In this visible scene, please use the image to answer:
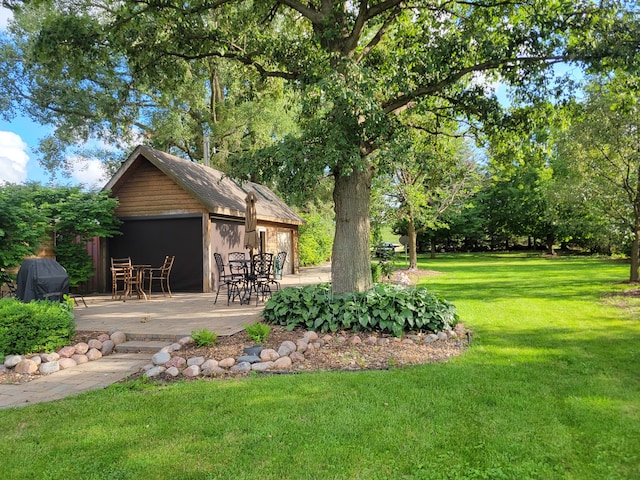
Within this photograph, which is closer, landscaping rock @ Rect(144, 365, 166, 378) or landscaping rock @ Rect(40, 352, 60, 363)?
landscaping rock @ Rect(144, 365, 166, 378)

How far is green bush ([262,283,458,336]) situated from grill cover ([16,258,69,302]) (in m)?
3.72

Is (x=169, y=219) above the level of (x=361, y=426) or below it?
above

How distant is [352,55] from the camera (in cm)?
738

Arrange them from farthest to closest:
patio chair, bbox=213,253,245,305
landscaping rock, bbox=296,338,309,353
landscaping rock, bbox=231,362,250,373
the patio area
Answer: patio chair, bbox=213,253,245,305 → the patio area → landscaping rock, bbox=296,338,309,353 → landscaping rock, bbox=231,362,250,373

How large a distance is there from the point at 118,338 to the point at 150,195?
22.1ft

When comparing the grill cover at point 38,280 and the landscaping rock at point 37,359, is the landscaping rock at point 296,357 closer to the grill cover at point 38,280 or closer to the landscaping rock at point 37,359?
the landscaping rock at point 37,359

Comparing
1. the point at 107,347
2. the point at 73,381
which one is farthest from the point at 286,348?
the point at 107,347

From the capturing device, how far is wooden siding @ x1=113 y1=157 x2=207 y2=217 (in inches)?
457

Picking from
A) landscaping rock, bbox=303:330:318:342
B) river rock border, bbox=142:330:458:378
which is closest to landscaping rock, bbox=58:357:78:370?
river rock border, bbox=142:330:458:378

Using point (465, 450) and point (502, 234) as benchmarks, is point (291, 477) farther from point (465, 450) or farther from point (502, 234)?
point (502, 234)

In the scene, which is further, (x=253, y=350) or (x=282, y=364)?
(x=253, y=350)

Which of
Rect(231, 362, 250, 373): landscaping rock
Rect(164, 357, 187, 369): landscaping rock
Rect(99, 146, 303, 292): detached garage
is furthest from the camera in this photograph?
Rect(99, 146, 303, 292): detached garage

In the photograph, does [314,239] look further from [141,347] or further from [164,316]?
[141,347]

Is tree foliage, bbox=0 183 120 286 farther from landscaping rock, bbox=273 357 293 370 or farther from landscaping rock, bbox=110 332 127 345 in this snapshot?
landscaping rock, bbox=273 357 293 370
